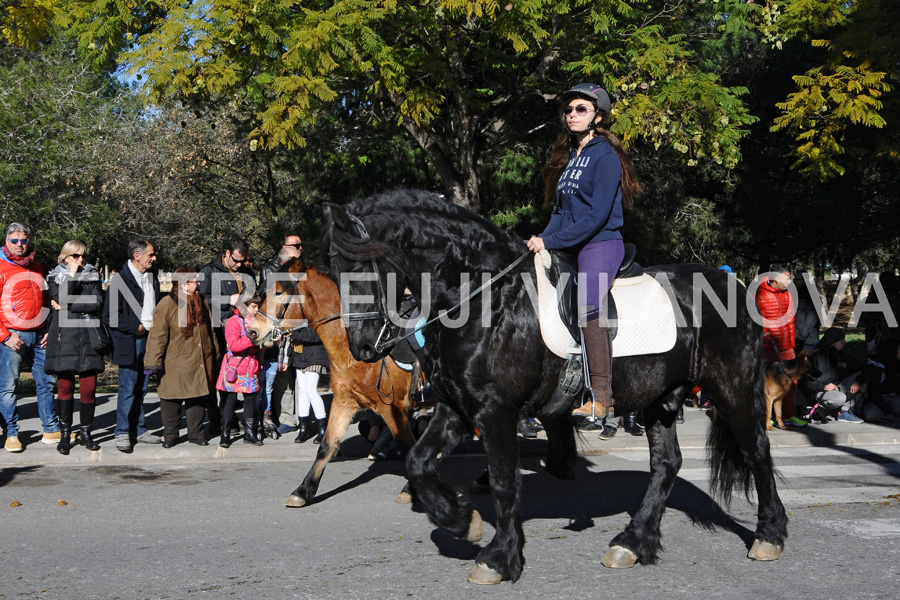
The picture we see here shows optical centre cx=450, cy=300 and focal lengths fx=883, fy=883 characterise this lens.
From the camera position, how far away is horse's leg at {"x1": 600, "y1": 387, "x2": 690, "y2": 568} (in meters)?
5.34

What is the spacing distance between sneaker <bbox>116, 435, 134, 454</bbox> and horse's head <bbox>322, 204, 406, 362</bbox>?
558 centimetres

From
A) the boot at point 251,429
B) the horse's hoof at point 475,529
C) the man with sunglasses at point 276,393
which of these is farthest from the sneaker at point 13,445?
the horse's hoof at point 475,529

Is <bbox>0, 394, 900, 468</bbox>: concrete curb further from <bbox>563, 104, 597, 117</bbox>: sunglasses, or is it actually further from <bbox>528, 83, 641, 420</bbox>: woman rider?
<bbox>563, 104, 597, 117</bbox>: sunglasses

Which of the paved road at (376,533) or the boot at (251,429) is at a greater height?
the boot at (251,429)

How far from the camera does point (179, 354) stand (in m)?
10.2

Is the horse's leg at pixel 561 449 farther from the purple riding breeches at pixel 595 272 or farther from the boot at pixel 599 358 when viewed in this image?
the purple riding breeches at pixel 595 272

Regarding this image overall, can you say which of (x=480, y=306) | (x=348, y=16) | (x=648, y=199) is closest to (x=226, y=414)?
(x=348, y=16)

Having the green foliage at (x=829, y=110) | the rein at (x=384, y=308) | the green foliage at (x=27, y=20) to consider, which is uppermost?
the green foliage at (x=27, y=20)

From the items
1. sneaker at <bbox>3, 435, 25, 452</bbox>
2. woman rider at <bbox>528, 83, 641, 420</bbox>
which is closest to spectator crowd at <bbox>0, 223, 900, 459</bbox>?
sneaker at <bbox>3, 435, 25, 452</bbox>

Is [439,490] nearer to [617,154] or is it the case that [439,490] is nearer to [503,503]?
[503,503]

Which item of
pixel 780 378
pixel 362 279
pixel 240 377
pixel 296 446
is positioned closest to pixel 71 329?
pixel 240 377

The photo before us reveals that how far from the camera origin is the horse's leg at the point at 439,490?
508cm

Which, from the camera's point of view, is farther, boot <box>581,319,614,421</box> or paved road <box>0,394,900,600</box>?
boot <box>581,319,614,421</box>

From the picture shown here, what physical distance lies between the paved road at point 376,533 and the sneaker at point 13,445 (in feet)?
0.52
